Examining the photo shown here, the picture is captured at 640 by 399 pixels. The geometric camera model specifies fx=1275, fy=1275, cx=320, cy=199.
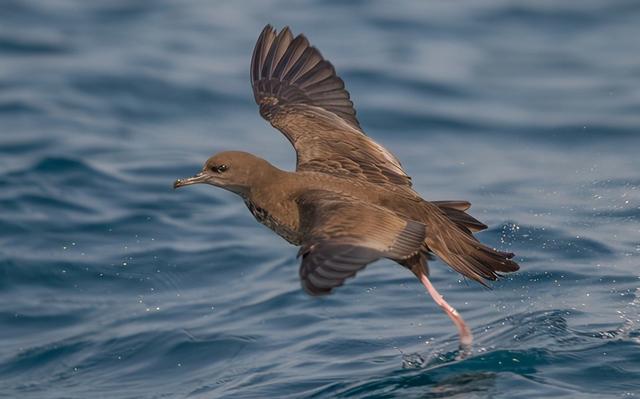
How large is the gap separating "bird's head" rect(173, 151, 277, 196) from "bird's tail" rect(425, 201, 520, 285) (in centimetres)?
102

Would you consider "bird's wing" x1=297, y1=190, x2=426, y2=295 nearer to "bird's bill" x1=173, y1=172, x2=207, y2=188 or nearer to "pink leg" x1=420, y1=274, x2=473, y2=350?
"pink leg" x1=420, y1=274, x2=473, y2=350

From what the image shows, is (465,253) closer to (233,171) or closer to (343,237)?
(343,237)

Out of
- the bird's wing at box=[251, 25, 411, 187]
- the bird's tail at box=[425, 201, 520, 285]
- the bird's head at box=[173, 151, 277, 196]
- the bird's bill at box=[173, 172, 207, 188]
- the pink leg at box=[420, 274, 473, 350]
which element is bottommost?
the pink leg at box=[420, 274, 473, 350]

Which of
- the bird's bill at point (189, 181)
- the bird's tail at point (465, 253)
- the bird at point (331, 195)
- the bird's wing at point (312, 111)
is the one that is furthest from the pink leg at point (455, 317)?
the bird's bill at point (189, 181)

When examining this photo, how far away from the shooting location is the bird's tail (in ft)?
22.4

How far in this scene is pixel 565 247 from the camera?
919 cm

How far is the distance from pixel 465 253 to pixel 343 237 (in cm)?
111

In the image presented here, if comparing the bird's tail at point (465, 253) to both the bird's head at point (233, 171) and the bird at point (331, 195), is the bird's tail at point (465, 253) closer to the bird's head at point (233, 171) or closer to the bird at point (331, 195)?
the bird at point (331, 195)

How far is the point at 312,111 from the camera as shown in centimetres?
839

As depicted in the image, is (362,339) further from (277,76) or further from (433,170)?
(433,170)

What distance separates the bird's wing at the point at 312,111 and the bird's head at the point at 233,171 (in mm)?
379

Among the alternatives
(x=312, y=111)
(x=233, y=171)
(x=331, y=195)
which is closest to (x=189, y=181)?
(x=233, y=171)

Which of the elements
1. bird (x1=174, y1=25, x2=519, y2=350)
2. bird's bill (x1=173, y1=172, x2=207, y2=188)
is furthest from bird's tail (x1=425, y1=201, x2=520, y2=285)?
bird's bill (x1=173, y1=172, x2=207, y2=188)

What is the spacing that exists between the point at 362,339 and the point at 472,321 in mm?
721
